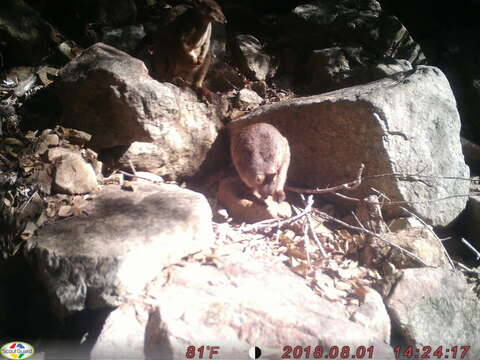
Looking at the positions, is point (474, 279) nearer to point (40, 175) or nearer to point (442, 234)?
point (442, 234)

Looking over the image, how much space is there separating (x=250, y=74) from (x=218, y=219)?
9.65 feet

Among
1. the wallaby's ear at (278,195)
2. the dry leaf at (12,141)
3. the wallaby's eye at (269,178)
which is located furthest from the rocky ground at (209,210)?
the wallaby's eye at (269,178)

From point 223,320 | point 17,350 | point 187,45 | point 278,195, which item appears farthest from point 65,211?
point 187,45

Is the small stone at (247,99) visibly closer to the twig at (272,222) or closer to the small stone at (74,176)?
the twig at (272,222)

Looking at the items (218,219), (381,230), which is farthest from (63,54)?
(381,230)

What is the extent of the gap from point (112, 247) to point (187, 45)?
2.64 m

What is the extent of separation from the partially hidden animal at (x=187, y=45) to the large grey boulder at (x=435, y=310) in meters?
3.27

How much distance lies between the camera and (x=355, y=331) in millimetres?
2674

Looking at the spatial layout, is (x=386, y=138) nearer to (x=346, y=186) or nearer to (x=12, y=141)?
(x=346, y=186)

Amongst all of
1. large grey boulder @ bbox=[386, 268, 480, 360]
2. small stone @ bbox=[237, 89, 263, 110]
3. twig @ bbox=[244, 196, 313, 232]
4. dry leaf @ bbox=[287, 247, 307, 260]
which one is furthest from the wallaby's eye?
small stone @ bbox=[237, 89, 263, 110]

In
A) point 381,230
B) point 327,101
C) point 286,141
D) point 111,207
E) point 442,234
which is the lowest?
point 442,234

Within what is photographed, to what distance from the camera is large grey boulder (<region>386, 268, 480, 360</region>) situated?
3.01 m

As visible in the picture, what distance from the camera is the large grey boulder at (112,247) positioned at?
2.51m

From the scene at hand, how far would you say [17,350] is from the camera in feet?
8.07
